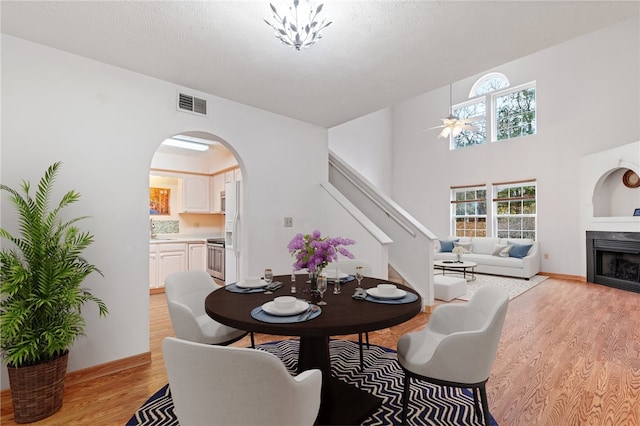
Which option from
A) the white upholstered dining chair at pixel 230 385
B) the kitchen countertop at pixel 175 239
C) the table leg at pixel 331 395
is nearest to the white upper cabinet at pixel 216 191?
the kitchen countertop at pixel 175 239

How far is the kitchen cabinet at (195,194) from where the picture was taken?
5.99 meters

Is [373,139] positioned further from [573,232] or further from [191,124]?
[191,124]

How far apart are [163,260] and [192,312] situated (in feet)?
12.0

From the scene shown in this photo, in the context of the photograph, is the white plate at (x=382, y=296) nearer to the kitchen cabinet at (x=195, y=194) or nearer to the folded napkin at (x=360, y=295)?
the folded napkin at (x=360, y=295)

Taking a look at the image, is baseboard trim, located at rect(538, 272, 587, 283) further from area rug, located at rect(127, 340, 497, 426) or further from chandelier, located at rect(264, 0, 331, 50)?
chandelier, located at rect(264, 0, 331, 50)

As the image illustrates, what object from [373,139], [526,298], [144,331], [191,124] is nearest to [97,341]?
[144,331]

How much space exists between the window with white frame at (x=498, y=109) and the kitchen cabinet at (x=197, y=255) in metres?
6.34

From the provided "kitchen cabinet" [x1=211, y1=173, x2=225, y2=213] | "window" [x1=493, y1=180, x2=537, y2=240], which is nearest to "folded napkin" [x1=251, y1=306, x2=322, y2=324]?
"kitchen cabinet" [x1=211, y1=173, x2=225, y2=213]

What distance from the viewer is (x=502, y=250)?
22.4 feet

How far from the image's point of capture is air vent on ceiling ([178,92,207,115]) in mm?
2992

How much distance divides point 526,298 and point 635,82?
15.0 ft

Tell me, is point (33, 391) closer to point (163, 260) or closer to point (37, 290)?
point (37, 290)

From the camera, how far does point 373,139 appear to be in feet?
27.4

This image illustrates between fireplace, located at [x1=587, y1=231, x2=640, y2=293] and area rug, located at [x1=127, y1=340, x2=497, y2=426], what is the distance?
5.29 metres
